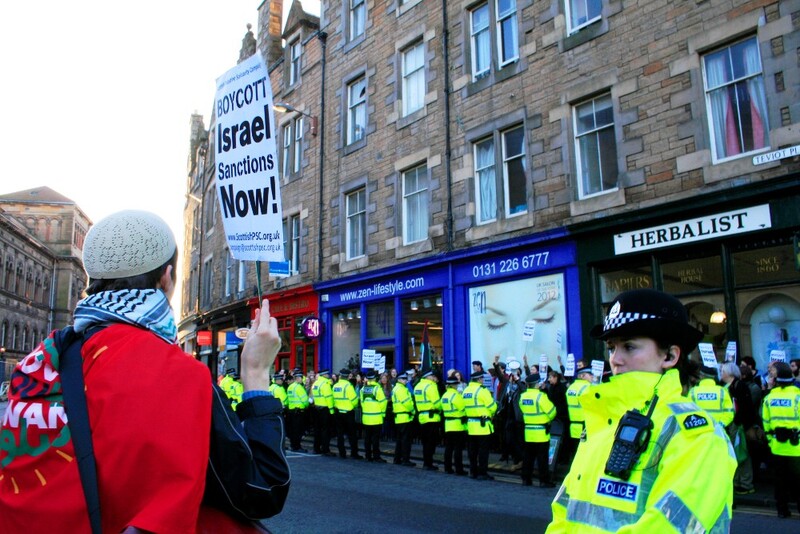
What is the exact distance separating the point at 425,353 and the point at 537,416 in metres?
6.98

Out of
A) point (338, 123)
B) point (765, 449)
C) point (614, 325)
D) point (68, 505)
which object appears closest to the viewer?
point (68, 505)

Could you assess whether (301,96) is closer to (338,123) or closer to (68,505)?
(338,123)

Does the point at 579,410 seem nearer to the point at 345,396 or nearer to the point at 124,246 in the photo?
the point at 345,396

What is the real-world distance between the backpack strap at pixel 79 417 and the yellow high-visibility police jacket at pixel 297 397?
620 inches

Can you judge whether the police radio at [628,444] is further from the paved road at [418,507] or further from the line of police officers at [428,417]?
the line of police officers at [428,417]

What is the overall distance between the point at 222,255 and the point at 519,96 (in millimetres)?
19657

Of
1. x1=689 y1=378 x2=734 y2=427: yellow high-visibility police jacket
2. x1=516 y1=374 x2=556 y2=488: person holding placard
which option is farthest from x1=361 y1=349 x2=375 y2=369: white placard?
x1=689 y1=378 x2=734 y2=427: yellow high-visibility police jacket

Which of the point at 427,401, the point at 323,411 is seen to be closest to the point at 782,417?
the point at 427,401

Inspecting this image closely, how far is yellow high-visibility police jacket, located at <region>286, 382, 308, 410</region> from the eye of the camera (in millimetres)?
17188

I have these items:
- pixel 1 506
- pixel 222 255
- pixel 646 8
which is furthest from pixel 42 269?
pixel 1 506

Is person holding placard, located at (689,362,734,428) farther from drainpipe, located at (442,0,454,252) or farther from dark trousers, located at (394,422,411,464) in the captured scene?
drainpipe, located at (442,0,454,252)

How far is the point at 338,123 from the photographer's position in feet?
73.3

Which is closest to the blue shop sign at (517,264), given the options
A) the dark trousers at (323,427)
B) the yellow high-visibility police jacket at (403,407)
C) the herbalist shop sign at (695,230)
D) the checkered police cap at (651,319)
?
the herbalist shop sign at (695,230)

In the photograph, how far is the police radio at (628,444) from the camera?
2.20 m
